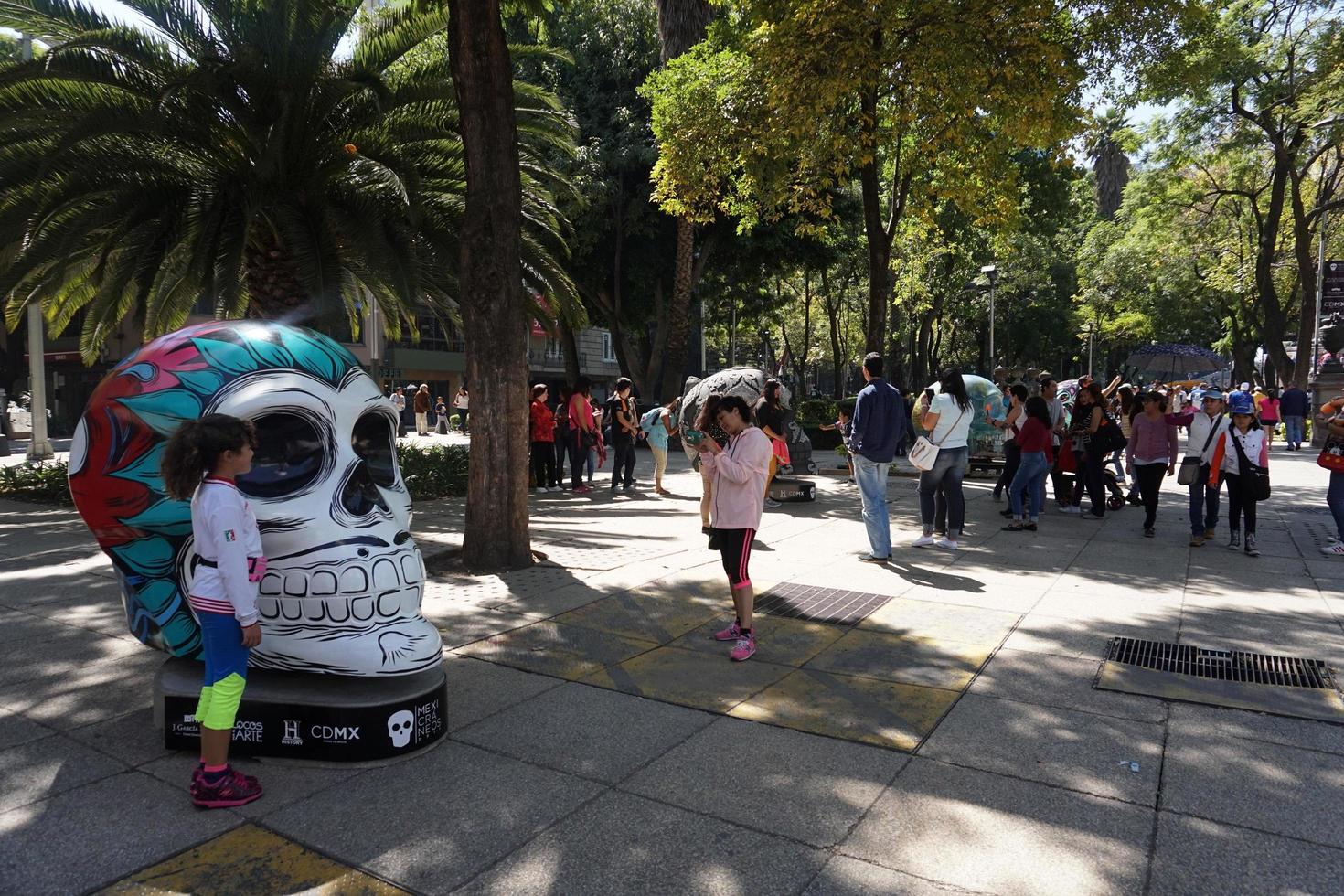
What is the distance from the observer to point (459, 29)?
6.98 m

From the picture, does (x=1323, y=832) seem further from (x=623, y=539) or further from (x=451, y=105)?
(x=451, y=105)

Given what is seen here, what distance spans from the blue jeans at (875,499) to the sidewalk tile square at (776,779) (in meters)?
3.78

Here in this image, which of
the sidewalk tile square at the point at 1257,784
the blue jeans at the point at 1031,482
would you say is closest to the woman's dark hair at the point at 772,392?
the blue jeans at the point at 1031,482

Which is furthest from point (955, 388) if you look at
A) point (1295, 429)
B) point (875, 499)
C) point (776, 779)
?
point (1295, 429)

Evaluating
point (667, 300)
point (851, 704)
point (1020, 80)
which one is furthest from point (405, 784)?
point (667, 300)

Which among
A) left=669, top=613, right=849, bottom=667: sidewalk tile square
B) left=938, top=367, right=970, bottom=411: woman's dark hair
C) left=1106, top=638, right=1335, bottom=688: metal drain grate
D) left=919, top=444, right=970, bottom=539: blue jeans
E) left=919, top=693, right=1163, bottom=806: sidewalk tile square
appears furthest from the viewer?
left=919, top=444, right=970, bottom=539: blue jeans

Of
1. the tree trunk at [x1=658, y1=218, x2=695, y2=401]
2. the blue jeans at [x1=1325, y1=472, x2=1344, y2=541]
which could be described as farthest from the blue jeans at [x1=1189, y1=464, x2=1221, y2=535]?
the tree trunk at [x1=658, y1=218, x2=695, y2=401]

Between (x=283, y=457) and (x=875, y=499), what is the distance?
5.11 metres

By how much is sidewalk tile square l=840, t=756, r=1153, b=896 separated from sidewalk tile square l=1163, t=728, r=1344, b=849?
0.29m

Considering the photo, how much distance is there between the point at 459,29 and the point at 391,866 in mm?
6244

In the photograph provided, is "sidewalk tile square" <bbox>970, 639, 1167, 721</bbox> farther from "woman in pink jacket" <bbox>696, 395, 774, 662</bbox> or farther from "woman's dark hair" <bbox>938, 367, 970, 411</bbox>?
"woman's dark hair" <bbox>938, 367, 970, 411</bbox>

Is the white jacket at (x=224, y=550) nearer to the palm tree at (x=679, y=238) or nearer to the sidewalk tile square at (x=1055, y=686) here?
the sidewalk tile square at (x=1055, y=686)

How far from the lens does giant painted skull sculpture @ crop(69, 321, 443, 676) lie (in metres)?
3.60

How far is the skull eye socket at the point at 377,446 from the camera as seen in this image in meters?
4.07
